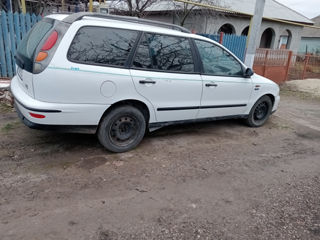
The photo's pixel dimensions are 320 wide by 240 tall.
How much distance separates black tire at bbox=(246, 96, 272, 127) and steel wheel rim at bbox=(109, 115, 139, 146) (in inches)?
106

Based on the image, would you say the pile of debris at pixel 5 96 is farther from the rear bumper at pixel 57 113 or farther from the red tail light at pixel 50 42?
the red tail light at pixel 50 42

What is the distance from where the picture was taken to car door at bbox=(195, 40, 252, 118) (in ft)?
14.1

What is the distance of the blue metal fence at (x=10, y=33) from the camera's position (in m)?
6.00

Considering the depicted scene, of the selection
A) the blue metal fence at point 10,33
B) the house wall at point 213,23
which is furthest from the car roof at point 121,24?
the house wall at point 213,23

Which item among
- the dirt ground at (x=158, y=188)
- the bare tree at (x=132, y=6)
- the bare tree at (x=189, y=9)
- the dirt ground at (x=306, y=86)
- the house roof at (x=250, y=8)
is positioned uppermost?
the house roof at (x=250, y=8)

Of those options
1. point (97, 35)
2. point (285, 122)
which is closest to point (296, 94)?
point (285, 122)

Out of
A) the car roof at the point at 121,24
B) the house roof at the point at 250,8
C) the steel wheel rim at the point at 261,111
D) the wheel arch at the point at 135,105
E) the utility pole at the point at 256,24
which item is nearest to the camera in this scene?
the car roof at the point at 121,24

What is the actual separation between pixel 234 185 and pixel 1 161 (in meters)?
3.00

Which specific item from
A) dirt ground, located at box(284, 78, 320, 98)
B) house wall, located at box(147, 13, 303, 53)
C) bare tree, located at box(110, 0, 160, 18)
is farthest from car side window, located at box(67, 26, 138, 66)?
house wall, located at box(147, 13, 303, 53)

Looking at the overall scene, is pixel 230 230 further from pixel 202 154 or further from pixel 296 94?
pixel 296 94

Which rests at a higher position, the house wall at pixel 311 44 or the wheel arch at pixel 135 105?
the house wall at pixel 311 44

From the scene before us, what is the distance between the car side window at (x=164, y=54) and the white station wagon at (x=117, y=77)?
0.05 ft

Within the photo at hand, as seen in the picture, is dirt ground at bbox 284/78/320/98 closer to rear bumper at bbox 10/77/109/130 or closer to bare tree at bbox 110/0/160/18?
bare tree at bbox 110/0/160/18

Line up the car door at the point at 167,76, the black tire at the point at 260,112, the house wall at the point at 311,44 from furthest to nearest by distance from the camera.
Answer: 1. the house wall at the point at 311,44
2. the black tire at the point at 260,112
3. the car door at the point at 167,76
